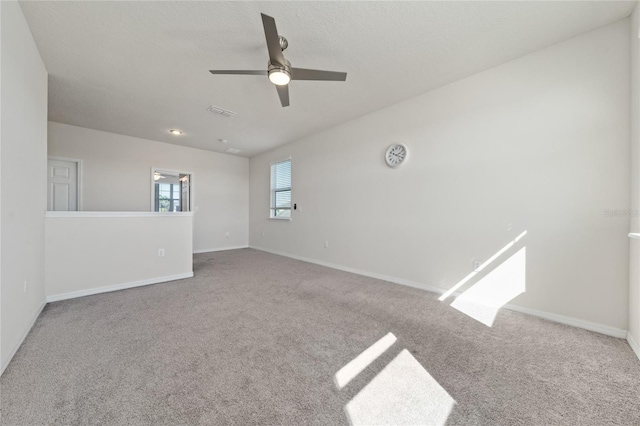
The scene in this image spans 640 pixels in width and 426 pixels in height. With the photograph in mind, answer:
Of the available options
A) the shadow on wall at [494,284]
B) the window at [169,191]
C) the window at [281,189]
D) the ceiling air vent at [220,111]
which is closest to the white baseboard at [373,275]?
the shadow on wall at [494,284]

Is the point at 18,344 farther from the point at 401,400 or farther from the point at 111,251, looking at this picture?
the point at 401,400

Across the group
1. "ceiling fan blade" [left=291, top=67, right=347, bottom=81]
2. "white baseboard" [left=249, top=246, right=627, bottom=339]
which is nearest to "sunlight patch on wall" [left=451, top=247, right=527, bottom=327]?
"white baseboard" [left=249, top=246, right=627, bottom=339]

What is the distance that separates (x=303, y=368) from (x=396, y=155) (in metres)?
2.92

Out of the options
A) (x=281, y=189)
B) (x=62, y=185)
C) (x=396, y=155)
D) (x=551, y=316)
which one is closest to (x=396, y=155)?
(x=396, y=155)

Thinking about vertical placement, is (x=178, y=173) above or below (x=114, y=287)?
above

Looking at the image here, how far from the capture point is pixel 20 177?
1.85 m

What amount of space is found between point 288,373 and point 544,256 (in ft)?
8.45

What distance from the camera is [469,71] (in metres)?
2.66

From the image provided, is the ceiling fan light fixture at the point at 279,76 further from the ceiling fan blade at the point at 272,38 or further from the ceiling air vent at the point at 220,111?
the ceiling air vent at the point at 220,111

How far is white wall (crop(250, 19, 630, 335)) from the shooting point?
6.62ft

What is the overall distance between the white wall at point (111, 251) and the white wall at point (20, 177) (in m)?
0.30

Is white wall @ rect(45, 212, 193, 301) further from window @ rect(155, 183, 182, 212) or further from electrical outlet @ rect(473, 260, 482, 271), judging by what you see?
electrical outlet @ rect(473, 260, 482, 271)

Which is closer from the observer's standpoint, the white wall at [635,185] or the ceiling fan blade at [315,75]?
the white wall at [635,185]

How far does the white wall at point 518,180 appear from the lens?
6.62 ft
